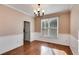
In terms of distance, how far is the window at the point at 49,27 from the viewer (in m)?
5.05

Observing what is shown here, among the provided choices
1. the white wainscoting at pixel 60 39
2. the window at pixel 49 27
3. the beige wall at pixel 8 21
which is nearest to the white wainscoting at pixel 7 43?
the beige wall at pixel 8 21

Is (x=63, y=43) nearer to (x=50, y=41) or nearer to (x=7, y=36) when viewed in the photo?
(x=50, y=41)

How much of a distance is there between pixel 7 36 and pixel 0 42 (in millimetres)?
410

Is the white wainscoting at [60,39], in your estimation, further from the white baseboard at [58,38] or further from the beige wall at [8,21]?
the beige wall at [8,21]

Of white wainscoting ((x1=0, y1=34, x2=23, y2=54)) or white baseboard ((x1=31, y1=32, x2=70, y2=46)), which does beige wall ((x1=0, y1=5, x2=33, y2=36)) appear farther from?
white baseboard ((x1=31, y1=32, x2=70, y2=46))

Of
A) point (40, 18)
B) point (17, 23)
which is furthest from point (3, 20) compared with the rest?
point (40, 18)

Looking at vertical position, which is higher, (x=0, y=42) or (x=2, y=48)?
(x=0, y=42)

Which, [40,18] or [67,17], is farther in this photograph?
[40,18]

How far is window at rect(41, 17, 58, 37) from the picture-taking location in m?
5.05

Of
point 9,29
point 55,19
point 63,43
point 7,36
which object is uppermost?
point 55,19

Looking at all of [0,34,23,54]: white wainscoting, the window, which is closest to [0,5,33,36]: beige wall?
[0,34,23,54]: white wainscoting

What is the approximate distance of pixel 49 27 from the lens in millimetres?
5379
